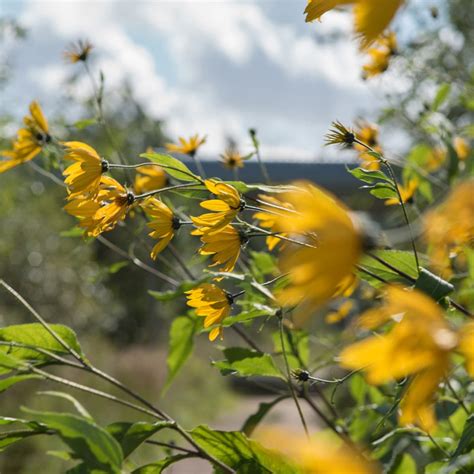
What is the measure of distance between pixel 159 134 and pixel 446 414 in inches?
669

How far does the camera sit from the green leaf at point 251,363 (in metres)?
0.86

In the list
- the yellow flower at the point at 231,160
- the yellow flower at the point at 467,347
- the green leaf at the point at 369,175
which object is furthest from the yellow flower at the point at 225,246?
the yellow flower at the point at 231,160

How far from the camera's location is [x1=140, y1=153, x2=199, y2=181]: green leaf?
766mm

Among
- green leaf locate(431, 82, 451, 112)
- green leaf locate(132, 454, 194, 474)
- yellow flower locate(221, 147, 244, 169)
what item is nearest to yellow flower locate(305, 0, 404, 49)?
green leaf locate(132, 454, 194, 474)

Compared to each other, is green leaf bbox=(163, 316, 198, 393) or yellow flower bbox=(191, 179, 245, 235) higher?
yellow flower bbox=(191, 179, 245, 235)

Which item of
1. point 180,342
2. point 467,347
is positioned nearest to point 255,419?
point 180,342

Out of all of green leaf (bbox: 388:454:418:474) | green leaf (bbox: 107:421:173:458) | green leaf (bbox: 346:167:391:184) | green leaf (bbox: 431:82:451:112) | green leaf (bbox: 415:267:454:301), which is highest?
green leaf (bbox: 346:167:391:184)

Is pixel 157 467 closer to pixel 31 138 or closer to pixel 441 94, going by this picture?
pixel 31 138

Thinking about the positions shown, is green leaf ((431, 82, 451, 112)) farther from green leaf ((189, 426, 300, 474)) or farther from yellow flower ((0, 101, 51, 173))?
green leaf ((189, 426, 300, 474))

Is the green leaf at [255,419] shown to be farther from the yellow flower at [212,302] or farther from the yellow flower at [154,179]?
the yellow flower at [154,179]

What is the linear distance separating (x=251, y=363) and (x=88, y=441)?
12.3 inches

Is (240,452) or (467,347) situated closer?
(467,347)

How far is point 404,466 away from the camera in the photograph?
3.60ft

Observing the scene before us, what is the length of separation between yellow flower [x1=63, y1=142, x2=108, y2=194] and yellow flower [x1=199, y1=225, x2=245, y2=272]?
14cm
